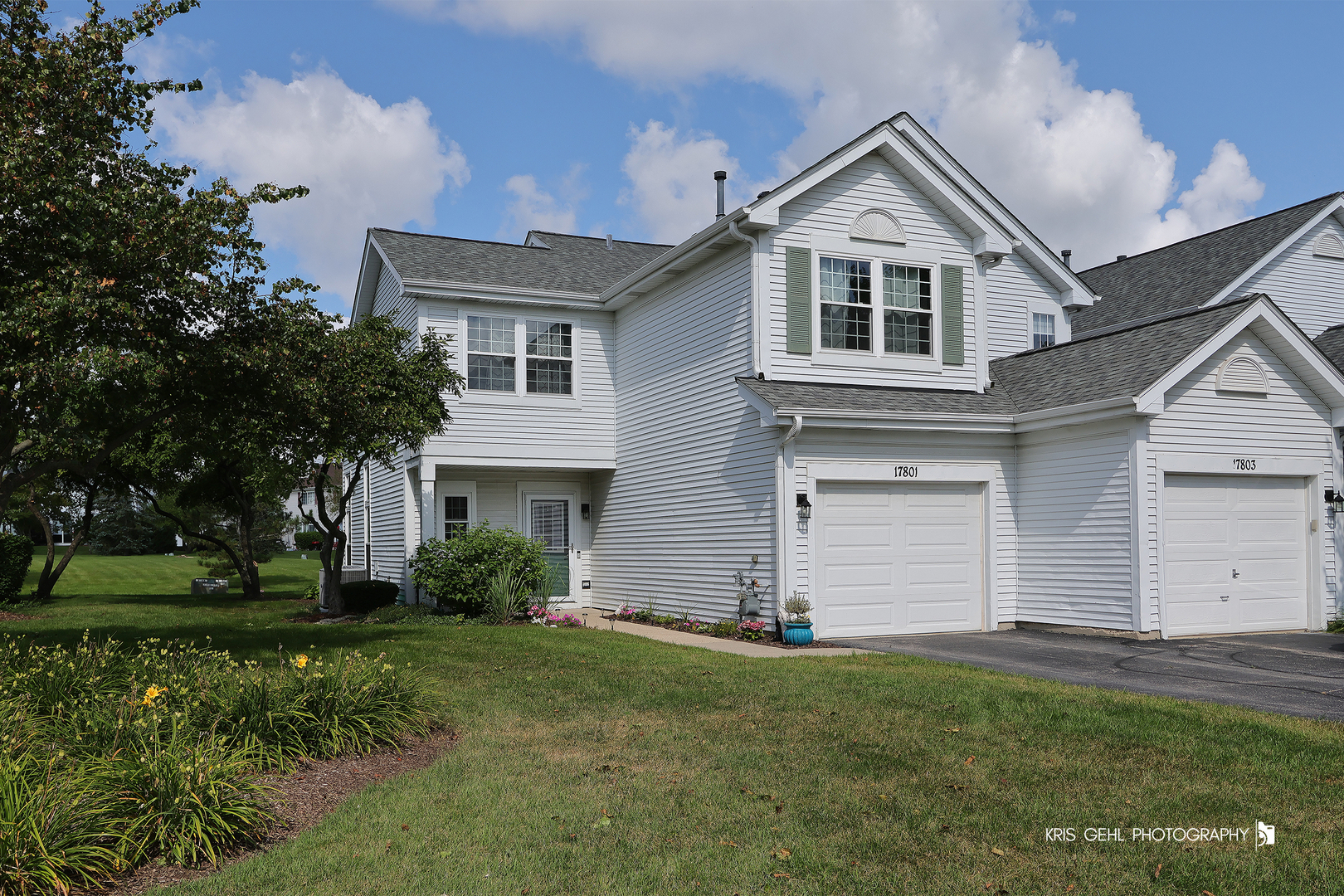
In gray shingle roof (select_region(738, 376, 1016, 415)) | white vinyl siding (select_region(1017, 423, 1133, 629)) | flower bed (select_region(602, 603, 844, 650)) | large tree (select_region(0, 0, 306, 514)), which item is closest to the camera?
large tree (select_region(0, 0, 306, 514))

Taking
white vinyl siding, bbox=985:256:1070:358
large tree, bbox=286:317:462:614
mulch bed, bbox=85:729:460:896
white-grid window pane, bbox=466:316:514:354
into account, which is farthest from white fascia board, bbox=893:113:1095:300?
mulch bed, bbox=85:729:460:896

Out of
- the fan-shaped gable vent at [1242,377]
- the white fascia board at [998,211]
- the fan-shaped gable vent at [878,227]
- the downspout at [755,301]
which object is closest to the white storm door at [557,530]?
the downspout at [755,301]

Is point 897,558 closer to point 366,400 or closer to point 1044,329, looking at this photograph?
point 366,400

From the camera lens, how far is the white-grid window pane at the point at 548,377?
61.4 feet

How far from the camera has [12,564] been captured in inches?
775

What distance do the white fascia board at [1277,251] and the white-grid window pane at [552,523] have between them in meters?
14.2

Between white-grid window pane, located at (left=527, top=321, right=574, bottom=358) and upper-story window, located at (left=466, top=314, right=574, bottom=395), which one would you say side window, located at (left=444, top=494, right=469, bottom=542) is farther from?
white-grid window pane, located at (left=527, top=321, right=574, bottom=358)

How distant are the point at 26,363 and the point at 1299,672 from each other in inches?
513

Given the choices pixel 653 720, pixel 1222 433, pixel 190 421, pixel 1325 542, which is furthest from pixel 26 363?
pixel 1325 542

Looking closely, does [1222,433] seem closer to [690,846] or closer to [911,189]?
[911,189]

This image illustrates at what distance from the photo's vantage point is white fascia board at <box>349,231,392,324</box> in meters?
20.3

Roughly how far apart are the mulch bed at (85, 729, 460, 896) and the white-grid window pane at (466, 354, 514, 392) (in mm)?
11286

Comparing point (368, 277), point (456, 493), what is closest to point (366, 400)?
point (456, 493)

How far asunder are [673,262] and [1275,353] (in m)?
9.45
